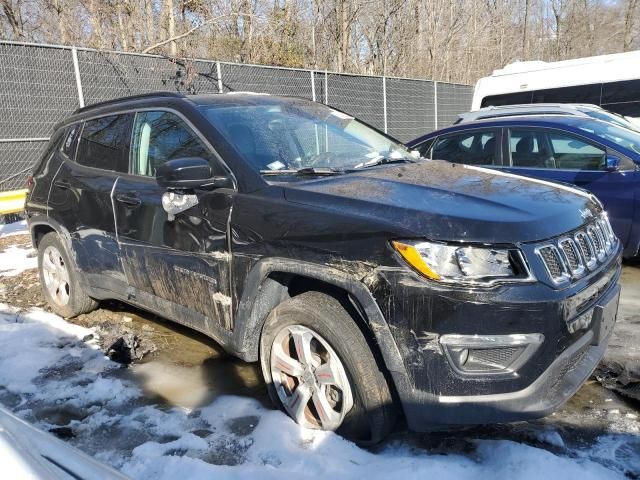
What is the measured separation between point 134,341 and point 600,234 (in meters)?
3.32

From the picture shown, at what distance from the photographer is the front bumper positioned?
2195mm

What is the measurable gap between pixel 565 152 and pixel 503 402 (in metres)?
4.29

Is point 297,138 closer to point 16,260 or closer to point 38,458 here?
point 38,458

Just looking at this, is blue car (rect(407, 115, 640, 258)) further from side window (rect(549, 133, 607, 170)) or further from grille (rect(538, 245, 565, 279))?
grille (rect(538, 245, 565, 279))

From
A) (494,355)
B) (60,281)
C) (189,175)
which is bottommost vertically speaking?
(60,281)

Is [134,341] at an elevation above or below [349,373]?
below

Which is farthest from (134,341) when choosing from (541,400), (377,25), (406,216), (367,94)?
(377,25)

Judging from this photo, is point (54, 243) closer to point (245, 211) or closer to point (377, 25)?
point (245, 211)

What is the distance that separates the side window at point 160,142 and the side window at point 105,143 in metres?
0.14

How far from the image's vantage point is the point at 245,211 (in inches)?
113

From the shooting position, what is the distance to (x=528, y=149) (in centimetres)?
601

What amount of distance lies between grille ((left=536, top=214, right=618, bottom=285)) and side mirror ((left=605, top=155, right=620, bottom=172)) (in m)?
2.69

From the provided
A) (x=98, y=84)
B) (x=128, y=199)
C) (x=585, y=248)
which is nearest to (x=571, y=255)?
(x=585, y=248)

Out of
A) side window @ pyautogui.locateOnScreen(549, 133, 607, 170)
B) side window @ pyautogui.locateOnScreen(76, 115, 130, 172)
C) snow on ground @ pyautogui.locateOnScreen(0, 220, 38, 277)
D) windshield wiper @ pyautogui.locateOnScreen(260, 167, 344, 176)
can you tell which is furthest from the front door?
side window @ pyautogui.locateOnScreen(549, 133, 607, 170)
